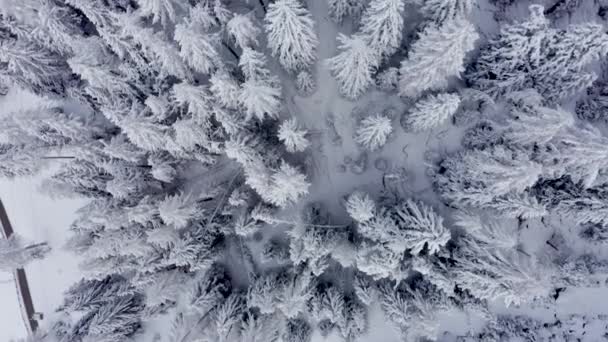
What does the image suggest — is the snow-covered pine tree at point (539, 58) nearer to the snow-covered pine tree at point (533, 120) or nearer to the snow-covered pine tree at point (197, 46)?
the snow-covered pine tree at point (533, 120)

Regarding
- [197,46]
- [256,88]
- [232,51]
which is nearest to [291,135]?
[256,88]

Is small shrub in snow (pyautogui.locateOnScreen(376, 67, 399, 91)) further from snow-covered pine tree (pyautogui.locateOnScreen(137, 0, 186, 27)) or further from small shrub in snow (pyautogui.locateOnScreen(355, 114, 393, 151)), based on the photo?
snow-covered pine tree (pyautogui.locateOnScreen(137, 0, 186, 27))

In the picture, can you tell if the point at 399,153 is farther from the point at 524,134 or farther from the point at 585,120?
the point at 585,120

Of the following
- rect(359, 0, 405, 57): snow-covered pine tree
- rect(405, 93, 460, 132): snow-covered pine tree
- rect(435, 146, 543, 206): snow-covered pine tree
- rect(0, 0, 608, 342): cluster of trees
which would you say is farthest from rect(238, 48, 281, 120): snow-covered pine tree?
rect(435, 146, 543, 206): snow-covered pine tree

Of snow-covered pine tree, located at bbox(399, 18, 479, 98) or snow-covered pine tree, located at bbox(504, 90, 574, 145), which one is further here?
snow-covered pine tree, located at bbox(504, 90, 574, 145)

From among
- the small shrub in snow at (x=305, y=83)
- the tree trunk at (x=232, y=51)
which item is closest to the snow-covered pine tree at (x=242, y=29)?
the tree trunk at (x=232, y=51)

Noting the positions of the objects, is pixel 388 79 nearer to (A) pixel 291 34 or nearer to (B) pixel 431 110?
(B) pixel 431 110

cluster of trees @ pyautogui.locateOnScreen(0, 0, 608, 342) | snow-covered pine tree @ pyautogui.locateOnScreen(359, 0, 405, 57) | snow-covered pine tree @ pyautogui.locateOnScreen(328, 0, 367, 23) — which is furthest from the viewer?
snow-covered pine tree @ pyautogui.locateOnScreen(328, 0, 367, 23)
